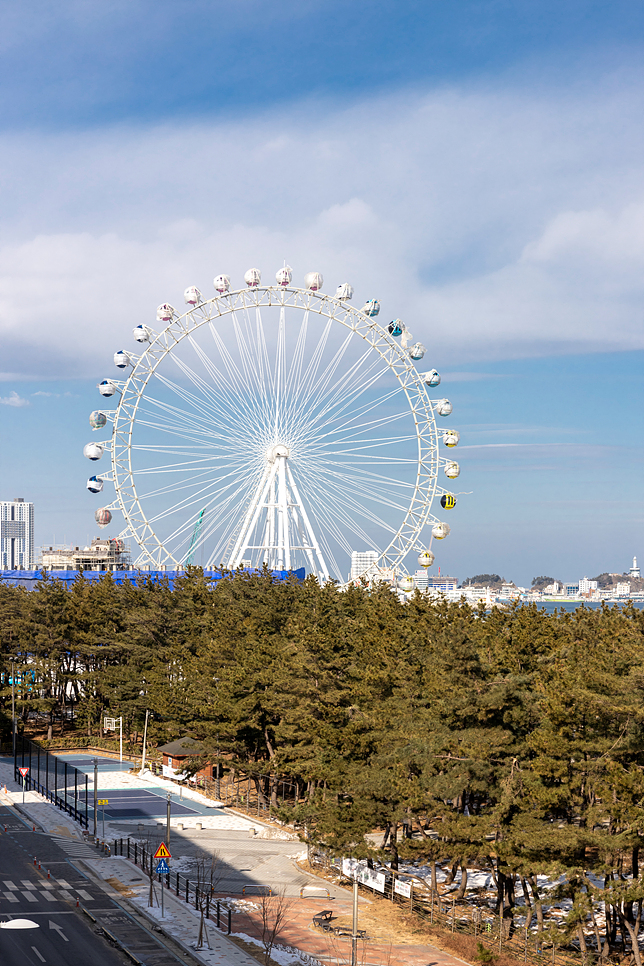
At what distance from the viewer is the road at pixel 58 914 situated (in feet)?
102

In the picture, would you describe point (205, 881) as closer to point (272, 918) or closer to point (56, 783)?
point (272, 918)

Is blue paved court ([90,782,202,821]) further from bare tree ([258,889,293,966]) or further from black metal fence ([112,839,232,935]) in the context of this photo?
bare tree ([258,889,293,966])

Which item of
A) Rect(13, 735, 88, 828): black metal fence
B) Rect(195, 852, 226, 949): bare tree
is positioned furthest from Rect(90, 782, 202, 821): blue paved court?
Rect(195, 852, 226, 949): bare tree

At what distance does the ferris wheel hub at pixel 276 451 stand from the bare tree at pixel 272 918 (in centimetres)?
4335

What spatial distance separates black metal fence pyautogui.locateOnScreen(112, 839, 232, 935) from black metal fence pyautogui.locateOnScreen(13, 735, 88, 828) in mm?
5616

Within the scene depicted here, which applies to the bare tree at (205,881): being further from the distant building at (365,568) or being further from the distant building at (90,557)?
the distant building at (90,557)

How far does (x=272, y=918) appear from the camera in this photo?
123 ft

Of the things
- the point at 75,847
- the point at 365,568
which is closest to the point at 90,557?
the point at 365,568

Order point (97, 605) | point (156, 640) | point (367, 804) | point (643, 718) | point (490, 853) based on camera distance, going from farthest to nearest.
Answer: point (97, 605) < point (156, 640) < point (367, 804) < point (490, 853) < point (643, 718)

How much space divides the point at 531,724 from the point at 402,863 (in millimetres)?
16489

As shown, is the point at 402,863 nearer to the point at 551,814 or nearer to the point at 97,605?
the point at 551,814


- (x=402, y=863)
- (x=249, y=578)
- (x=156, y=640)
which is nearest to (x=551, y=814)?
(x=402, y=863)

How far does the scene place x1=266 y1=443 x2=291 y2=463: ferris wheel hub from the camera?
80.6 m

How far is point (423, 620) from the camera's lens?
2093 inches
